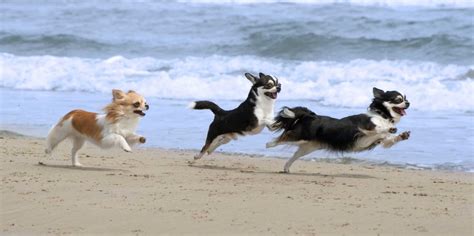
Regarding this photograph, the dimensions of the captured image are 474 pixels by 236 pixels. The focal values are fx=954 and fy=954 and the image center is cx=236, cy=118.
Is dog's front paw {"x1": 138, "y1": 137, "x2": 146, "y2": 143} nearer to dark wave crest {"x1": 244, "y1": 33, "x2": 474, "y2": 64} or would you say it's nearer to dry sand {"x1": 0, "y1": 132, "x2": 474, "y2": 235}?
dry sand {"x1": 0, "y1": 132, "x2": 474, "y2": 235}

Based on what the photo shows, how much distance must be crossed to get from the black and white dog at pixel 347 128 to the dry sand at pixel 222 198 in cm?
26

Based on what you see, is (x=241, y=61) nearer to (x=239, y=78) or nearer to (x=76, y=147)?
(x=239, y=78)

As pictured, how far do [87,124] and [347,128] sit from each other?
2.29 metres

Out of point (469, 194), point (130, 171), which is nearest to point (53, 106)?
point (130, 171)

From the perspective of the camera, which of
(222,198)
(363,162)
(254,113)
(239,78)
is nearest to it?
(222,198)

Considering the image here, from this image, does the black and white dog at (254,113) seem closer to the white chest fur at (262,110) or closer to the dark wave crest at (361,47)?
the white chest fur at (262,110)

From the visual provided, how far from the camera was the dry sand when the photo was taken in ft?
19.4

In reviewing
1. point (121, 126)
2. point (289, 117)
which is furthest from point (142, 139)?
point (289, 117)

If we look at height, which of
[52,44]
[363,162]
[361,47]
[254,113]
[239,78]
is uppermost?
[52,44]

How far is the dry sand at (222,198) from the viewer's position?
233 inches

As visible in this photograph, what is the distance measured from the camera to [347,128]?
8.41 meters

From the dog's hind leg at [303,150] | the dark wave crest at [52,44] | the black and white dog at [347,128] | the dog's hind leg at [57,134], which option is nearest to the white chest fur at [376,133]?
the black and white dog at [347,128]

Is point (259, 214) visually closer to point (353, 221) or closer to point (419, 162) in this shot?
point (353, 221)

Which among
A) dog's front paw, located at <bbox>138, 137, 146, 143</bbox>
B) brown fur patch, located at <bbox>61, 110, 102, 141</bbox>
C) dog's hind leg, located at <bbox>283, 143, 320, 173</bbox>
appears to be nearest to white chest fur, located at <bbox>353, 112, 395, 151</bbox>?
dog's hind leg, located at <bbox>283, 143, 320, 173</bbox>
